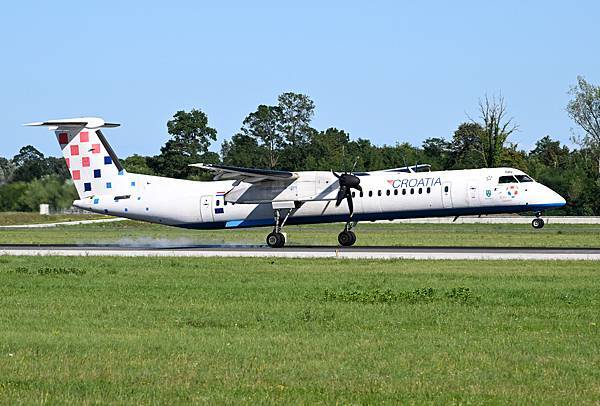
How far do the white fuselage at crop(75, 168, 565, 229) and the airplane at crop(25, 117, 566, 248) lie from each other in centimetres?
4

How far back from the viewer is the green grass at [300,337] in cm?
1241

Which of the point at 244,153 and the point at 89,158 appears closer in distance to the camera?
the point at 89,158

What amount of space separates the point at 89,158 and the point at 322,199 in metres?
11.5

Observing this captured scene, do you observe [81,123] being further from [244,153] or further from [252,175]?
[244,153]

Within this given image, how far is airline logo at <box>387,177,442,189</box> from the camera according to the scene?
138ft

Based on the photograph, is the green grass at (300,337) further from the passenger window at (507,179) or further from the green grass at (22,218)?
the green grass at (22,218)

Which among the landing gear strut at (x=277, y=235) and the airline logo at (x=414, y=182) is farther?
the landing gear strut at (x=277, y=235)

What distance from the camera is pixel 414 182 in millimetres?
42312

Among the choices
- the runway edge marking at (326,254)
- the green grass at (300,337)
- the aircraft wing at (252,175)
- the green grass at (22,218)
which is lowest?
the green grass at (300,337)

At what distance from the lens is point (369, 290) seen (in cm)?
2506

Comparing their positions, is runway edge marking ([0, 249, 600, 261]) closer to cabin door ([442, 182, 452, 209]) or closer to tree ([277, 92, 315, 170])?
cabin door ([442, 182, 452, 209])

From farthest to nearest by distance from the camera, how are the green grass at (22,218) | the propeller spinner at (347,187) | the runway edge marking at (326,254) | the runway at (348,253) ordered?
the green grass at (22,218) < the propeller spinner at (347,187) < the runway at (348,253) < the runway edge marking at (326,254)

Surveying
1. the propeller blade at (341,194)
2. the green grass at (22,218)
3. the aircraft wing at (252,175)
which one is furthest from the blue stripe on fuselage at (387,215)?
the green grass at (22,218)

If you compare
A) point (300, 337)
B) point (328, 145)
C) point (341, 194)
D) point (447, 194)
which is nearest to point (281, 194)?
point (341, 194)
